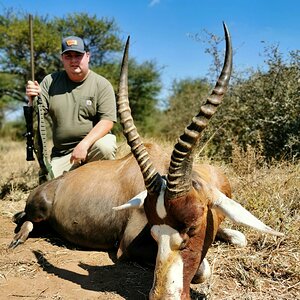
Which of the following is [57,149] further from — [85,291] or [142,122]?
[142,122]

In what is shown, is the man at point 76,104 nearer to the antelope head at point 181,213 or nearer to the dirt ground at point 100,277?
the dirt ground at point 100,277

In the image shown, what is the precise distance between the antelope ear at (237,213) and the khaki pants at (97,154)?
3.35 m

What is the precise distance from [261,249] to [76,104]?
3793mm

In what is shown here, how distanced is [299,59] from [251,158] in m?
3.33

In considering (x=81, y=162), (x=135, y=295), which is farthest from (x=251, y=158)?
(x=135, y=295)

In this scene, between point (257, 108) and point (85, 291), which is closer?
point (85, 291)

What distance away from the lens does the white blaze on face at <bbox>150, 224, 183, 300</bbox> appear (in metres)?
3.39

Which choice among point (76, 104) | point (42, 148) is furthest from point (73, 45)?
point (42, 148)

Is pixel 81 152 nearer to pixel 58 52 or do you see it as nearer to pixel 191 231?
pixel 191 231

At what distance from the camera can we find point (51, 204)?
231 inches

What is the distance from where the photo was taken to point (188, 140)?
141 inches

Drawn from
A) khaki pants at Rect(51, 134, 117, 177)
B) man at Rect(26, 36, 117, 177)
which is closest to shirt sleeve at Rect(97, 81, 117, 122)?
man at Rect(26, 36, 117, 177)

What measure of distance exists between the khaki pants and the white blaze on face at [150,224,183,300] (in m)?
3.50

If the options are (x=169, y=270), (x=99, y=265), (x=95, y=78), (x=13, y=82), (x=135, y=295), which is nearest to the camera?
(x=169, y=270)
